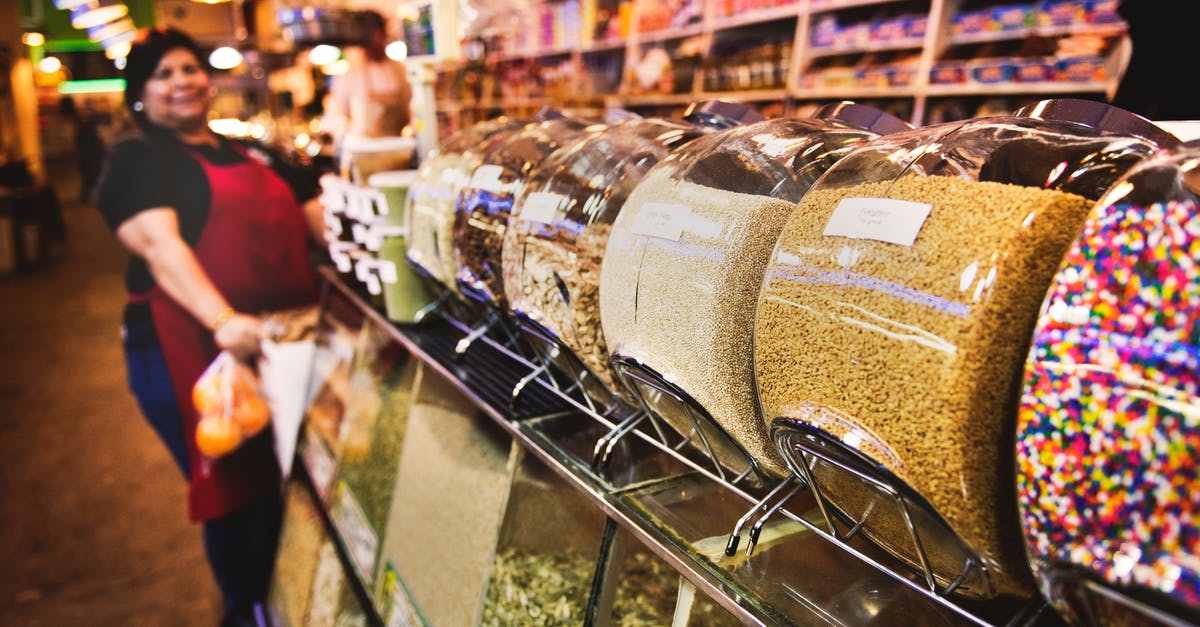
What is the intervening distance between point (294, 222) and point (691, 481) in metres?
2.21

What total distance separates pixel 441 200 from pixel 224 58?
2075 mm

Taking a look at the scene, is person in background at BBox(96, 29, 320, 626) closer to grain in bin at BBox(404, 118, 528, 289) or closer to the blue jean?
the blue jean

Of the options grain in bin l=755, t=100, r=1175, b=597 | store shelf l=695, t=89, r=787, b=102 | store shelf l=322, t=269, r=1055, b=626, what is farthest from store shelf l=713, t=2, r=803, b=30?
grain in bin l=755, t=100, r=1175, b=597

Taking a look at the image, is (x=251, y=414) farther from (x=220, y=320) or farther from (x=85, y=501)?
(x=85, y=501)

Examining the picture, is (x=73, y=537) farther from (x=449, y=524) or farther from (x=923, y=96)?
(x=923, y=96)

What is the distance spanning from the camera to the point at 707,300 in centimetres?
69

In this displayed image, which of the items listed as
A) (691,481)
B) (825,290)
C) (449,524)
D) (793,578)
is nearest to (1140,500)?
(825,290)

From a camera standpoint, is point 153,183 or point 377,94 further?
point 377,94

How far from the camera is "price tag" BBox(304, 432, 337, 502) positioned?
183cm

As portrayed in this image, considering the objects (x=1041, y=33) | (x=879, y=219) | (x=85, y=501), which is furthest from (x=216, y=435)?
(x=1041, y=33)

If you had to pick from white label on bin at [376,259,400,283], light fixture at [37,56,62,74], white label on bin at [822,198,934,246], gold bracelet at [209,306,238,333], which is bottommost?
gold bracelet at [209,306,238,333]

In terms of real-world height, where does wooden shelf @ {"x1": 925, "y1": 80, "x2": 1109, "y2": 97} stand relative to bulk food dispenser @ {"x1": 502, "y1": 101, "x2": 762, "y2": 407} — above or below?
above

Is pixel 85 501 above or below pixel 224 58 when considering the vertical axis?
below

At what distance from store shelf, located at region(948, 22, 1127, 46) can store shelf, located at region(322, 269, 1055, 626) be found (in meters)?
2.52
